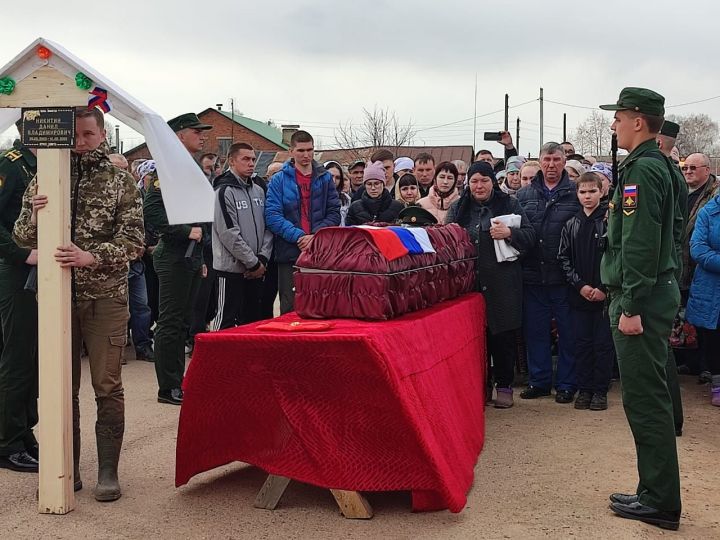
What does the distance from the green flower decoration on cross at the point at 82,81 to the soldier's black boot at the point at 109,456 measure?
6.07 ft

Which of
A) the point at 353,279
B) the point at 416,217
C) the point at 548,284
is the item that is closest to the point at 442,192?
the point at 416,217

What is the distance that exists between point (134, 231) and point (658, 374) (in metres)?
2.91

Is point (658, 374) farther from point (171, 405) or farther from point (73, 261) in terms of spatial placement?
point (171, 405)

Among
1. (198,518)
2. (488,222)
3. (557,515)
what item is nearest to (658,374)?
(557,515)

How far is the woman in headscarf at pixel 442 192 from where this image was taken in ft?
26.2

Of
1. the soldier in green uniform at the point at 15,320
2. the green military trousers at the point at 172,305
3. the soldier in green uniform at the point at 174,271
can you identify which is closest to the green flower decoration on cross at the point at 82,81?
the soldier in green uniform at the point at 15,320

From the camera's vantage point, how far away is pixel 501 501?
462 cm

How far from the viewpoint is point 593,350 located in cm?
709

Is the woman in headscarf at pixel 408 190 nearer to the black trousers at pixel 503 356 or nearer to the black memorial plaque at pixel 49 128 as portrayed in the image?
the black trousers at pixel 503 356

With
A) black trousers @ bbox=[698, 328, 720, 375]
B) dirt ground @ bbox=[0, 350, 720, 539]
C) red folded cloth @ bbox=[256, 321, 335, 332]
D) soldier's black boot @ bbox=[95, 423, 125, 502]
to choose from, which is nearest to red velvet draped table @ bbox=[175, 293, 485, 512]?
red folded cloth @ bbox=[256, 321, 335, 332]

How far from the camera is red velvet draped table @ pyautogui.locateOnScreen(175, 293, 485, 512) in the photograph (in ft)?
13.5

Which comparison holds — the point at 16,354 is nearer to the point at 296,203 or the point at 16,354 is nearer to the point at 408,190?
the point at 296,203

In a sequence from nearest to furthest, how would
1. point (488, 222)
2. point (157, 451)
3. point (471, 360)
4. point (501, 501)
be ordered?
point (501, 501) < point (157, 451) < point (471, 360) < point (488, 222)

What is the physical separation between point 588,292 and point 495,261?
0.79 meters
